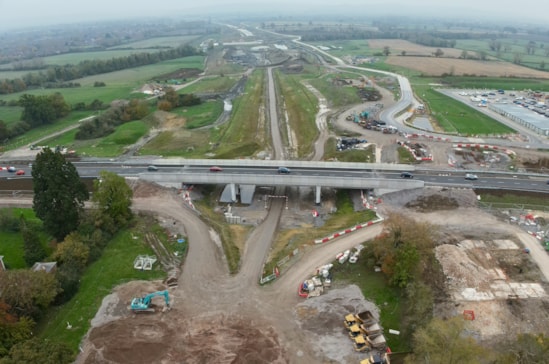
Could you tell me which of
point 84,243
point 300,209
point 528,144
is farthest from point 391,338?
point 528,144

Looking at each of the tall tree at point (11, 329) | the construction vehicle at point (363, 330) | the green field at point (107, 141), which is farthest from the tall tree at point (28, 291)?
the green field at point (107, 141)

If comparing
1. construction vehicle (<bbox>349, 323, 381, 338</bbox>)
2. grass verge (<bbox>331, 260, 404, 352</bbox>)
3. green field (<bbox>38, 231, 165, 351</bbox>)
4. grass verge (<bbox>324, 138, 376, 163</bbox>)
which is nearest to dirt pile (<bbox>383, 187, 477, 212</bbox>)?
grass verge (<bbox>324, 138, 376, 163</bbox>)

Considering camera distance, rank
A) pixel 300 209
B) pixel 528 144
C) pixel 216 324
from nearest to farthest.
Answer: pixel 216 324 < pixel 300 209 < pixel 528 144

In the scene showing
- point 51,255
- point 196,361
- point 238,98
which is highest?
point 238,98

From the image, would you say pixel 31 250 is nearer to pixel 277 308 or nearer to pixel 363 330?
pixel 277 308

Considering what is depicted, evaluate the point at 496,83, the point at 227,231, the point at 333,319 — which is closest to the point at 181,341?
the point at 333,319

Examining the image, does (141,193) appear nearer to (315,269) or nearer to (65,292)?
(65,292)
